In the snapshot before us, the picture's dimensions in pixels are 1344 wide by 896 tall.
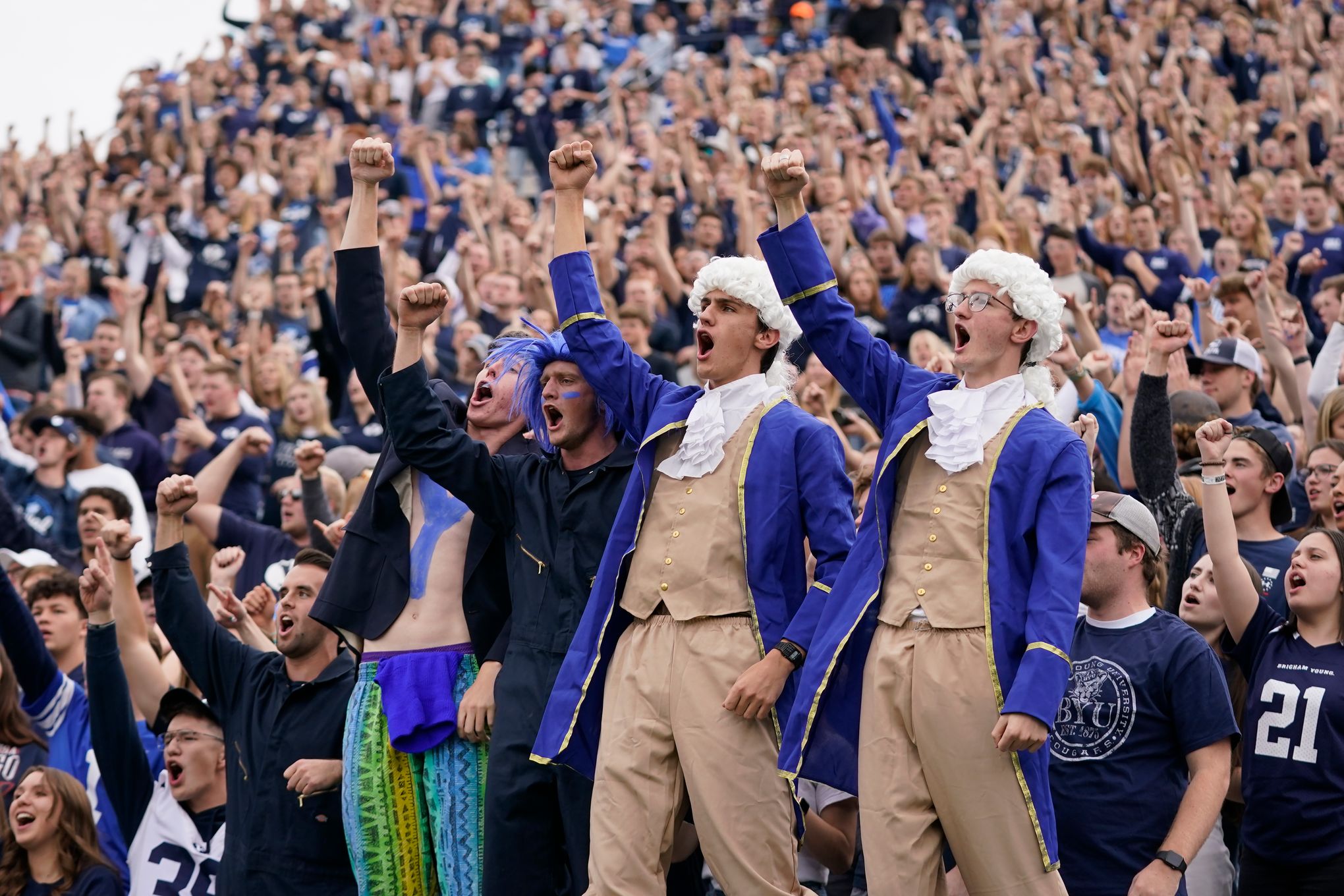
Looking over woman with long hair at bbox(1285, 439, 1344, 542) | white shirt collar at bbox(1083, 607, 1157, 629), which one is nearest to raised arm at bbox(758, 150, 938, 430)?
white shirt collar at bbox(1083, 607, 1157, 629)

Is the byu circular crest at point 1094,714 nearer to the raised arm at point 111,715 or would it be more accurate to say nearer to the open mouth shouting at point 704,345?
the open mouth shouting at point 704,345

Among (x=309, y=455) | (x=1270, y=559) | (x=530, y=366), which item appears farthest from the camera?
(x=309, y=455)

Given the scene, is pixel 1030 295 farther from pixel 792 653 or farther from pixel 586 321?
pixel 586 321

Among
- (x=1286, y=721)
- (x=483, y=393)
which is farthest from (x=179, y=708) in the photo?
(x=1286, y=721)

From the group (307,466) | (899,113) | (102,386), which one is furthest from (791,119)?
(307,466)

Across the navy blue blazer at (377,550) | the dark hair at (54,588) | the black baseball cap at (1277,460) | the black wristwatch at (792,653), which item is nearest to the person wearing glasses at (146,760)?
the dark hair at (54,588)

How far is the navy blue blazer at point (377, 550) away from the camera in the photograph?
15.7 ft

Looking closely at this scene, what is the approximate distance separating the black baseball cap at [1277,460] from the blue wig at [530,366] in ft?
7.47

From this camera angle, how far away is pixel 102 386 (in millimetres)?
9711

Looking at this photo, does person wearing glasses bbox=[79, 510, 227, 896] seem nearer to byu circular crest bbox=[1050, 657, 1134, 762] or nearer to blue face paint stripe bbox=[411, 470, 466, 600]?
blue face paint stripe bbox=[411, 470, 466, 600]

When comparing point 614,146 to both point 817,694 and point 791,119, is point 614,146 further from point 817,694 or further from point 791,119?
point 817,694

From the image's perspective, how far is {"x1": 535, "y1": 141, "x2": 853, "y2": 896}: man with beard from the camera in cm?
399

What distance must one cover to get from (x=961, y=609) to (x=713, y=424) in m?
0.84

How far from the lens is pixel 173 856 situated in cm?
571
